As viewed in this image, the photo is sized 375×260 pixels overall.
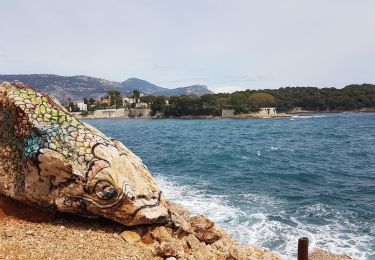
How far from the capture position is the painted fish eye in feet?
33.8

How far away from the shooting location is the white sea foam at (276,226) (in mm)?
14406

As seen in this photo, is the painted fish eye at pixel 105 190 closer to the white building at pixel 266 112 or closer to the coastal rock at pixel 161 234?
the coastal rock at pixel 161 234

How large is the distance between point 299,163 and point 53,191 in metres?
29.1

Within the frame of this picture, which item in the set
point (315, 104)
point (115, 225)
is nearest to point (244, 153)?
point (115, 225)

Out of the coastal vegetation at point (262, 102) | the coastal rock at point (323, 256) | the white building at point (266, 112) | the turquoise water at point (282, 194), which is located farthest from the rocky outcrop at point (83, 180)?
the white building at point (266, 112)

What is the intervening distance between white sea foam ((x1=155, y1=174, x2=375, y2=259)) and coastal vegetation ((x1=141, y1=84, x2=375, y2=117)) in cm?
14847

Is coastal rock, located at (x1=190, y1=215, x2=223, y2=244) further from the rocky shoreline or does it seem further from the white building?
the white building

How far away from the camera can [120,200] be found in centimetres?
1029

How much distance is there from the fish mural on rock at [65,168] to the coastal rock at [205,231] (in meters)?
1.18

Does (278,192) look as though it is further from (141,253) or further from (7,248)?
(7,248)

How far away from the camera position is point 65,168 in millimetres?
10398

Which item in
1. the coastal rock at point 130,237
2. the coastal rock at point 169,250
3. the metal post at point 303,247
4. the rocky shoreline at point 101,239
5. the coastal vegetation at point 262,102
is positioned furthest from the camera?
the coastal vegetation at point 262,102

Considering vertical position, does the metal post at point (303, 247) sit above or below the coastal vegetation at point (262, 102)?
below

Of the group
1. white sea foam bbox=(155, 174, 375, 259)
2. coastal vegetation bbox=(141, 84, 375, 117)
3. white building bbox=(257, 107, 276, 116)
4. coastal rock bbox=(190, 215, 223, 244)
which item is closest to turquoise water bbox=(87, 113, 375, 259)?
white sea foam bbox=(155, 174, 375, 259)
